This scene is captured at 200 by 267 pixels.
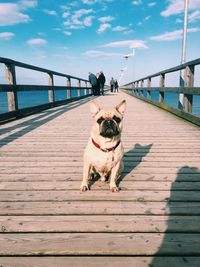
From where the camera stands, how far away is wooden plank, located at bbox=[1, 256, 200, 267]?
1.57 m

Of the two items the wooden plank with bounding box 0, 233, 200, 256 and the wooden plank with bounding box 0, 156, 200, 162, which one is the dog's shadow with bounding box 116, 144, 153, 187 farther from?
the wooden plank with bounding box 0, 233, 200, 256

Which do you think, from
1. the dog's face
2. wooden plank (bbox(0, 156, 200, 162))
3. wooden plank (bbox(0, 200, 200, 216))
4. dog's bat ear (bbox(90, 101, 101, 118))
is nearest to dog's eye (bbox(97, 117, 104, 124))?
the dog's face

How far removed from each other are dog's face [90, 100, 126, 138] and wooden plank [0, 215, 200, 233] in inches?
33.6

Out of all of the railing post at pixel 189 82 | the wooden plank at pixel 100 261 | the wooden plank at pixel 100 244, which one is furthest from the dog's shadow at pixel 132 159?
the railing post at pixel 189 82

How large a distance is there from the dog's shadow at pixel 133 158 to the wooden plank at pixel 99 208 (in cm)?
53

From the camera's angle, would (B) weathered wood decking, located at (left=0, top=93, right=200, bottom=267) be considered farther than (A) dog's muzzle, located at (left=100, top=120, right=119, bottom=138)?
No

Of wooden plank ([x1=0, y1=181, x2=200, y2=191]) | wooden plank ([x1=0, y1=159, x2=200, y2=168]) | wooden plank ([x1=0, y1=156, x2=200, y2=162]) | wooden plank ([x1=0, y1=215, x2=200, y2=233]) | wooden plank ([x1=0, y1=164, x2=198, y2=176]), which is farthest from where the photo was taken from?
wooden plank ([x1=0, y1=156, x2=200, y2=162])

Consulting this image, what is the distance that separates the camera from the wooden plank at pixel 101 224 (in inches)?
76.3

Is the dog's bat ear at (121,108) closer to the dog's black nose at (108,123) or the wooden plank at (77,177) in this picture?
the dog's black nose at (108,123)

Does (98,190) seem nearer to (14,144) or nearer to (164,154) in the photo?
(164,154)

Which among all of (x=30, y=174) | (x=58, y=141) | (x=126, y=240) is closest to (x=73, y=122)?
(x=58, y=141)

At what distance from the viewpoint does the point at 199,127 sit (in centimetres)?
593

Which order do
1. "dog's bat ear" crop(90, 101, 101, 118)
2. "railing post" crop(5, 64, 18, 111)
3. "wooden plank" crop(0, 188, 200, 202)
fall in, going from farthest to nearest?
"railing post" crop(5, 64, 18, 111) < "dog's bat ear" crop(90, 101, 101, 118) < "wooden plank" crop(0, 188, 200, 202)

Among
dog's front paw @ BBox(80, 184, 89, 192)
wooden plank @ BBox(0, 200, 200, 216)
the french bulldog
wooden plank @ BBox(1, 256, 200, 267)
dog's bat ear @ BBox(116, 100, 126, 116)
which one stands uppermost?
dog's bat ear @ BBox(116, 100, 126, 116)
